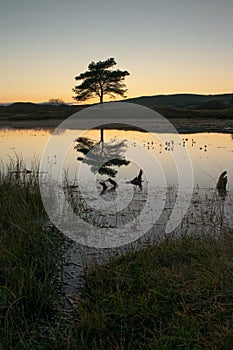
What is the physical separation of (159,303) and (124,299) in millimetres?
365

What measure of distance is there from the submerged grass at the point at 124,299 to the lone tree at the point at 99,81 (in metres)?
39.6

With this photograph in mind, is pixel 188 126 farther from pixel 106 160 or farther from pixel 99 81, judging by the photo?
pixel 106 160

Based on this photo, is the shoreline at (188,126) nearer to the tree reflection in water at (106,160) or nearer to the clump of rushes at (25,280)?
the tree reflection in water at (106,160)

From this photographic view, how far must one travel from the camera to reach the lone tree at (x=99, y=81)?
4222 cm

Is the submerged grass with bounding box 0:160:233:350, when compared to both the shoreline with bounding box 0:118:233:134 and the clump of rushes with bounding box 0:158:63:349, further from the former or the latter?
the shoreline with bounding box 0:118:233:134

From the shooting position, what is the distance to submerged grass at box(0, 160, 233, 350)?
3004 millimetres

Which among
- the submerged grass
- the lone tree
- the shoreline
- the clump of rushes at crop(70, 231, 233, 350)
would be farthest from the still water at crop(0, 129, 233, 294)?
the lone tree

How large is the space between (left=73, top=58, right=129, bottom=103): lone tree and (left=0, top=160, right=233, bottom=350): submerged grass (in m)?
39.6

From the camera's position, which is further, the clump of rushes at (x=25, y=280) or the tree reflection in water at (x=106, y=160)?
the tree reflection in water at (x=106, y=160)

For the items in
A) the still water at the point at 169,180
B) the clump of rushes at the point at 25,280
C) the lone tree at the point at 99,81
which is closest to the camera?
the clump of rushes at the point at 25,280

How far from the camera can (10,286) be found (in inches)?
143

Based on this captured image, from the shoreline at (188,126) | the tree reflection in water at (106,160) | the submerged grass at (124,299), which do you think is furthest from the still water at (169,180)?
the shoreline at (188,126)

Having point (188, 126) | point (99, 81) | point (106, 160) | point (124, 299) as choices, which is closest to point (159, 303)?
point (124, 299)

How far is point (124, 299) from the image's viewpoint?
354 cm
